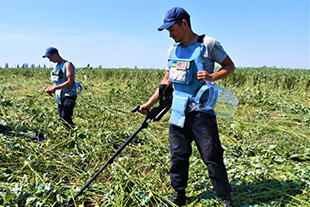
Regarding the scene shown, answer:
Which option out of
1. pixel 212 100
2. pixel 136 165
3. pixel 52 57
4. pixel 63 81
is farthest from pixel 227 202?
pixel 52 57

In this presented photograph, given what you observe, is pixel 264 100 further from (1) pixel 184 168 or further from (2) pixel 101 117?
(1) pixel 184 168

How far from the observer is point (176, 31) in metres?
2.23

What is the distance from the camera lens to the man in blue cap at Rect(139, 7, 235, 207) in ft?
7.25

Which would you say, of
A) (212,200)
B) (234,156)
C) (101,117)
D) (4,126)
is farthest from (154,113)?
(101,117)

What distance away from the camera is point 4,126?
145 inches

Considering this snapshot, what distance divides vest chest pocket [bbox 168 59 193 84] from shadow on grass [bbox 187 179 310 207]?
3.98 feet

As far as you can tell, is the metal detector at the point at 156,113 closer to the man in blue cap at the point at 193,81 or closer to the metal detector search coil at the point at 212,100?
the man in blue cap at the point at 193,81

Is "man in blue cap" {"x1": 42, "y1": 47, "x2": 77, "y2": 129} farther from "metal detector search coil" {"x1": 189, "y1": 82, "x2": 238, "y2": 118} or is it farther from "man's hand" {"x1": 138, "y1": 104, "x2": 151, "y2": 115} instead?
"metal detector search coil" {"x1": 189, "y1": 82, "x2": 238, "y2": 118}

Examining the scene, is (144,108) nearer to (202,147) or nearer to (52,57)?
(202,147)

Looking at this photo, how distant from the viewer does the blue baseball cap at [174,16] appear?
7.17 ft

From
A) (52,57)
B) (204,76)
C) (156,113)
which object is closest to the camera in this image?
(204,76)

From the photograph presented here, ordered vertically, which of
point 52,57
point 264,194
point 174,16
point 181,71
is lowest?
point 264,194

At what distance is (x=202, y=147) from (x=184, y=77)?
0.65 meters

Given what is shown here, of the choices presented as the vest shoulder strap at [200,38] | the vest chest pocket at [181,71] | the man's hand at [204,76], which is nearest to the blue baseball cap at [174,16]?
the vest shoulder strap at [200,38]
